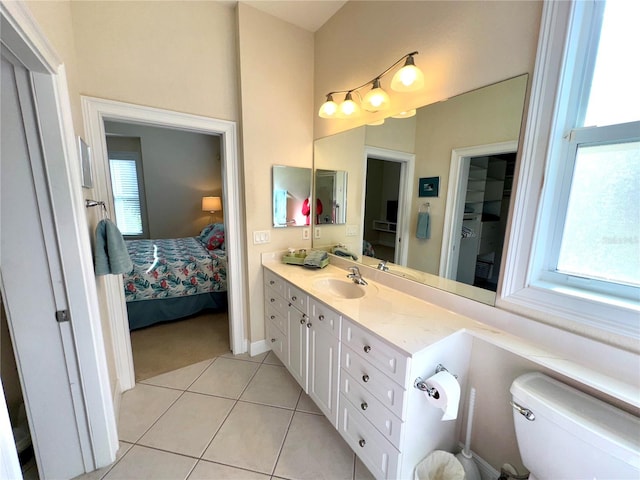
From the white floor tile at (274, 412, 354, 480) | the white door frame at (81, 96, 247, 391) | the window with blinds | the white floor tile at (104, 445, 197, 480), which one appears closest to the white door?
the white floor tile at (104, 445, 197, 480)

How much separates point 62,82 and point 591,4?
2142 mm

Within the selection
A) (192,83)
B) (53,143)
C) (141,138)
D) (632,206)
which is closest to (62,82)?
(53,143)

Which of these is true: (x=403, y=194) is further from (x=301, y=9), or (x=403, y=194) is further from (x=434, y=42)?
(x=301, y=9)

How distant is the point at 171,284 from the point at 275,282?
145 centimetres

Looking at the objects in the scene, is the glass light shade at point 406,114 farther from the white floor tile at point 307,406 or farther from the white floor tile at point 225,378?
the white floor tile at point 225,378

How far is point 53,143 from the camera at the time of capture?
3.54 ft

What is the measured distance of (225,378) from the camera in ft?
6.73

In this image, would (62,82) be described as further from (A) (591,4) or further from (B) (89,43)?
(A) (591,4)

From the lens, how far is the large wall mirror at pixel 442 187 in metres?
1.21

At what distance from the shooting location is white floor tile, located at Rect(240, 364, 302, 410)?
6.00 ft

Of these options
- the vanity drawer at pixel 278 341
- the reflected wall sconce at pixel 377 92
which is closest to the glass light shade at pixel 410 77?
the reflected wall sconce at pixel 377 92

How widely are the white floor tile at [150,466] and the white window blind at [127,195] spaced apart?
4.45 meters

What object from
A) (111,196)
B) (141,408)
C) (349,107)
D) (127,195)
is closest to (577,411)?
(349,107)

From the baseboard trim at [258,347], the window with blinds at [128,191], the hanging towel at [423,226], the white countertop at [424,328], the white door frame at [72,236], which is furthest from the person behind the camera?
the window with blinds at [128,191]
